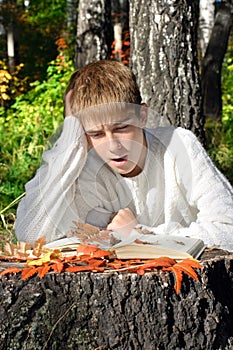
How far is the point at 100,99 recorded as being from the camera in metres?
3.19

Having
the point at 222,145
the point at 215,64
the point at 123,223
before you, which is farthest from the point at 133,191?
the point at 215,64

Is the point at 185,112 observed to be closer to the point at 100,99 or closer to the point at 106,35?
the point at 100,99

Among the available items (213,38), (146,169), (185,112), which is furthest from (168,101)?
(213,38)

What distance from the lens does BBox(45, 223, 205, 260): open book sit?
110 inches

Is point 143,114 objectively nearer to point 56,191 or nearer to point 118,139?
point 118,139

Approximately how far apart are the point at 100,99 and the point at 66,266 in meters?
0.80

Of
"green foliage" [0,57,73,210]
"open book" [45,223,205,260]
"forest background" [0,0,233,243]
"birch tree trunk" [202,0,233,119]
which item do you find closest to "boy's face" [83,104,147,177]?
"open book" [45,223,205,260]

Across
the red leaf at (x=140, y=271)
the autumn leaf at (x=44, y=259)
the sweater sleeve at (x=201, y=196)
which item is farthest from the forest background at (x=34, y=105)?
the red leaf at (x=140, y=271)

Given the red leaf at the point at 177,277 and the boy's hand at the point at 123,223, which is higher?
the red leaf at the point at 177,277

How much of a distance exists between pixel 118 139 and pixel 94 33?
5672 millimetres

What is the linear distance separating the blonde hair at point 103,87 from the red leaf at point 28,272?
2.68 ft

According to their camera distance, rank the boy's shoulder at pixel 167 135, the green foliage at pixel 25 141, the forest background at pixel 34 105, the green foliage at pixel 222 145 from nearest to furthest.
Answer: the boy's shoulder at pixel 167 135, the green foliage at pixel 25 141, the forest background at pixel 34 105, the green foliage at pixel 222 145

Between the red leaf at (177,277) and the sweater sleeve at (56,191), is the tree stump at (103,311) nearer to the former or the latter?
the red leaf at (177,277)

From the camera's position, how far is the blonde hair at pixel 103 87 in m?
3.20
